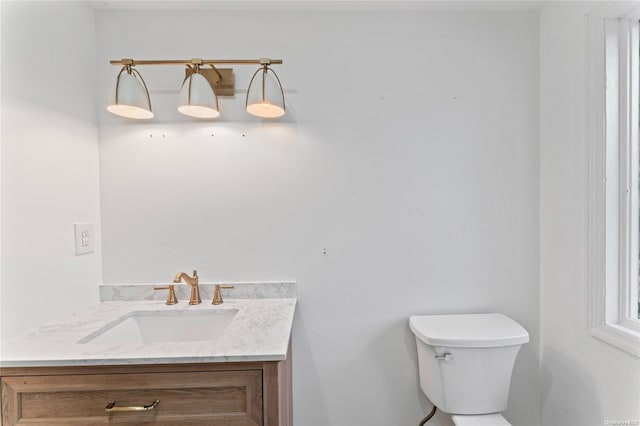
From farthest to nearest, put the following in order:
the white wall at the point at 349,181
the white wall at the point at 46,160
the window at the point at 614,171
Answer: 1. the white wall at the point at 349,181
2. the window at the point at 614,171
3. the white wall at the point at 46,160

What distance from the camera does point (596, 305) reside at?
1.22 m

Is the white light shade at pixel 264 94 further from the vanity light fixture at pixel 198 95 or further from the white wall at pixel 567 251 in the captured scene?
the white wall at pixel 567 251

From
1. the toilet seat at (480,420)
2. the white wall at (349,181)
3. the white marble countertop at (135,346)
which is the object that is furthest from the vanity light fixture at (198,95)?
the toilet seat at (480,420)

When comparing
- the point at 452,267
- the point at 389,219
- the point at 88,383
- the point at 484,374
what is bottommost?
the point at 484,374

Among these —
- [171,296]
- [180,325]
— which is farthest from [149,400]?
[171,296]

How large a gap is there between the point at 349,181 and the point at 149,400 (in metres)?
1.10

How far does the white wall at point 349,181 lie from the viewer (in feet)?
4.75

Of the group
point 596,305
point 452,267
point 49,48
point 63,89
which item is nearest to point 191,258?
point 63,89

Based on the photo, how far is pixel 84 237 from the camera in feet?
4.39

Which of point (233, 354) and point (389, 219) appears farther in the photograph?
point (389, 219)

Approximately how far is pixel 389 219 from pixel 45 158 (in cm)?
141

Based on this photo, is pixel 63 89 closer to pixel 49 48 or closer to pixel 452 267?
pixel 49 48

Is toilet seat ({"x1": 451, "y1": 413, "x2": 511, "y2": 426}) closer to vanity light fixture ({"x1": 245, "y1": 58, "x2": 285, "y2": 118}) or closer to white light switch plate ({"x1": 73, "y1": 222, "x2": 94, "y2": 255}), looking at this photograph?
vanity light fixture ({"x1": 245, "y1": 58, "x2": 285, "y2": 118})

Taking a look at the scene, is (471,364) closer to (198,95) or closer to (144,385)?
(144,385)
